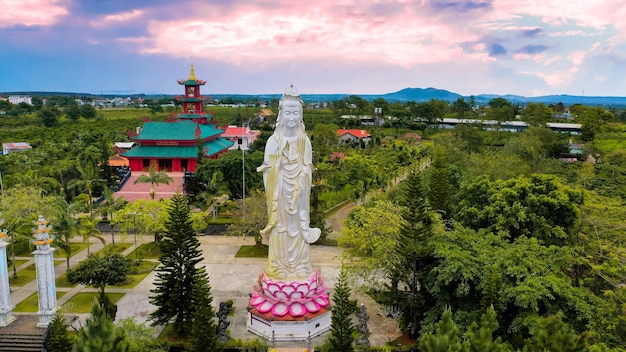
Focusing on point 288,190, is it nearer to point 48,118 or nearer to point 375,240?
point 375,240

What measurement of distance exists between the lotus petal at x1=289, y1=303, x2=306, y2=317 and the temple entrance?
25.4m

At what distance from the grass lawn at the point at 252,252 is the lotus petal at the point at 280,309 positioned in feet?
27.3

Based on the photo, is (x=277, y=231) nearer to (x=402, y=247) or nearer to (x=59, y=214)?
(x=402, y=247)

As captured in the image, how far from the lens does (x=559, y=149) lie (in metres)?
43.3

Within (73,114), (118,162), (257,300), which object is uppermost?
(73,114)

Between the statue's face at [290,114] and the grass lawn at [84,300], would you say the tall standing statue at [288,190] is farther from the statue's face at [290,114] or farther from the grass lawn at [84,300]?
the grass lawn at [84,300]

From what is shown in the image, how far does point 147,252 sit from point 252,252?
5.30 meters

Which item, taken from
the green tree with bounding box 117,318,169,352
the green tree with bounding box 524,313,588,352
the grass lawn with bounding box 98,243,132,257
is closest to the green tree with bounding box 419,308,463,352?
the green tree with bounding box 524,313,588,352

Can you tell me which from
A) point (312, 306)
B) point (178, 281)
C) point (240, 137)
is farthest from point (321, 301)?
point (240, 137)

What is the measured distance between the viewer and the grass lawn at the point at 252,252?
2292 cm

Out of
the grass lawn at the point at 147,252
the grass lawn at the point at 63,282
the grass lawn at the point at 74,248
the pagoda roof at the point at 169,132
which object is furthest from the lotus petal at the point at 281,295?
the pagoda roof at the point at 169,132

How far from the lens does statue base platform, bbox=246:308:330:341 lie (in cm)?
1430

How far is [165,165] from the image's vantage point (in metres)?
37.2

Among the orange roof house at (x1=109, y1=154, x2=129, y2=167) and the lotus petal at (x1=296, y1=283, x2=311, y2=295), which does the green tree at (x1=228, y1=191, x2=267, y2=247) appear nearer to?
the lotus petal at (x1=296, y1=283, x2=311, y2=295)
